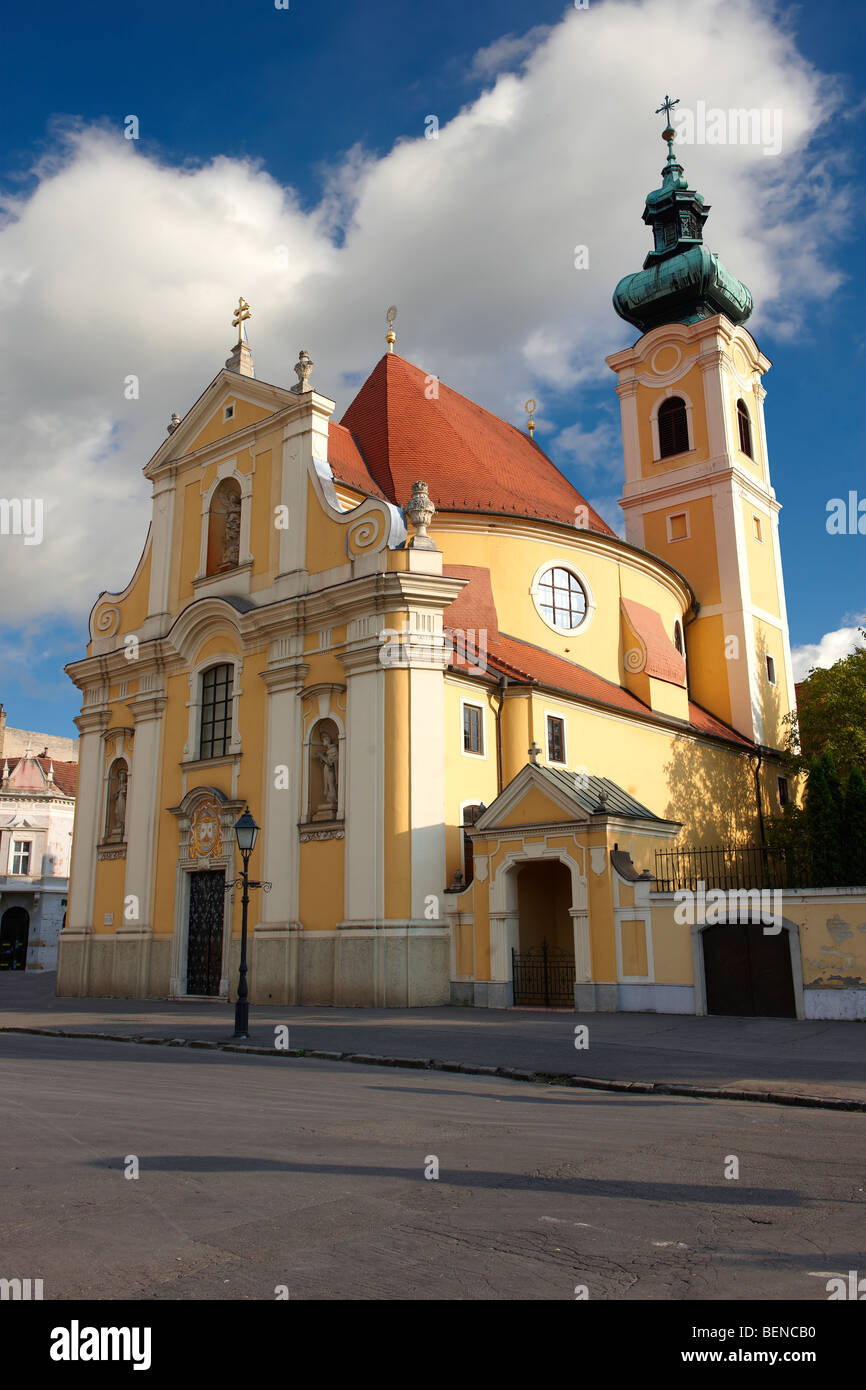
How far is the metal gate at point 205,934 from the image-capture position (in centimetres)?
2398

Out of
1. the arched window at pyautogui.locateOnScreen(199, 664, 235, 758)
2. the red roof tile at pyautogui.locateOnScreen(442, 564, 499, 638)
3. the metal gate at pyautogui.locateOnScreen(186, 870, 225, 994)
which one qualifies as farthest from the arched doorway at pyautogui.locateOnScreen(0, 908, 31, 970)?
the red roof tile at pyautogui.locateOnScreen(442, 564, 499, 638)

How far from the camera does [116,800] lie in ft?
91.6

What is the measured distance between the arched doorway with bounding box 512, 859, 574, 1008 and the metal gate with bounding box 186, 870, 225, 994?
7352mm

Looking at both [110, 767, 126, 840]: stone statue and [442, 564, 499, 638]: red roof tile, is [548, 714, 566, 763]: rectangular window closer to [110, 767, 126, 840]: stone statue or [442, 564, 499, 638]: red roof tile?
[442, 564, 499, 638]: red roof tile

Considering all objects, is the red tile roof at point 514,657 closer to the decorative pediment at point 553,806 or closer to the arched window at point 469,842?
the arched window at point 469,842

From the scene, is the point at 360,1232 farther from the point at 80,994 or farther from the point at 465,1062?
the point at 80,994

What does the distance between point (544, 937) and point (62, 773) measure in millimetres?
43014

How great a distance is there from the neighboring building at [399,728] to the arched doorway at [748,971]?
55 mm

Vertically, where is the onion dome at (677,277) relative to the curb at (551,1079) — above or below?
above

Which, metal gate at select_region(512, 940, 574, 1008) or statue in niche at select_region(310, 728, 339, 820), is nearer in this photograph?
metal gate at select_region(512, 940, 574, 1008)

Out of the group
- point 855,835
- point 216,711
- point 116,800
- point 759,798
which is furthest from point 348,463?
point 759,798

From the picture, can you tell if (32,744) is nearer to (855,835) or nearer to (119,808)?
(119,808)

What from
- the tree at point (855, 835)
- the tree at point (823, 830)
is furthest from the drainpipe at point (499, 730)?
the tree at point (855, 835)

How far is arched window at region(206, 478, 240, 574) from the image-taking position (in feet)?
86.9
